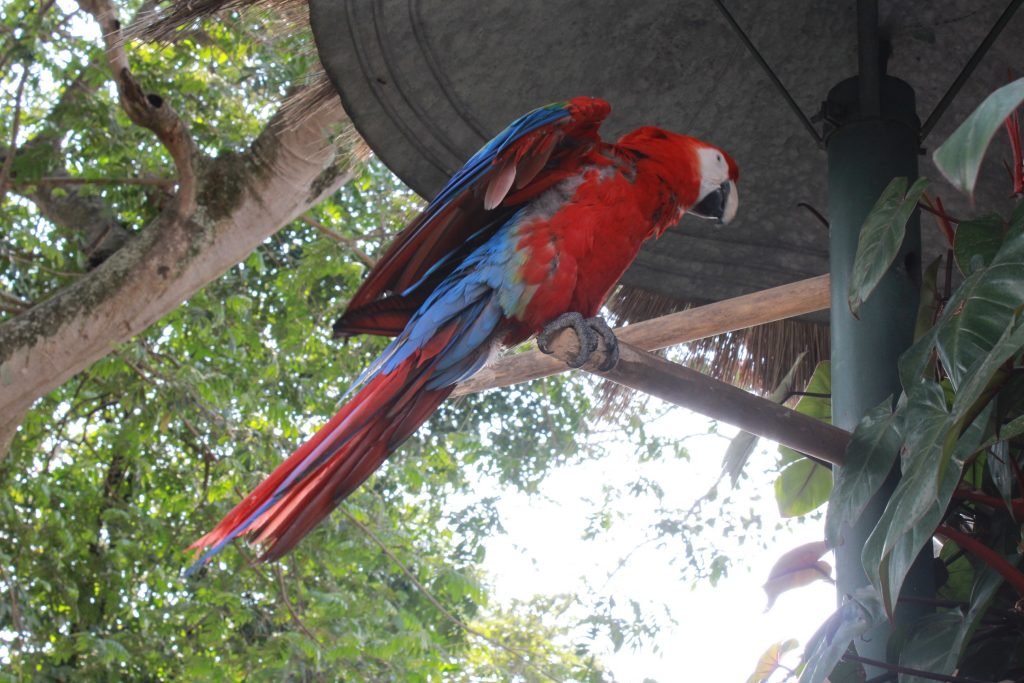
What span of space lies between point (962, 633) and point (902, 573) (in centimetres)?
11

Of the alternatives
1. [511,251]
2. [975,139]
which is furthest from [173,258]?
[975,139]

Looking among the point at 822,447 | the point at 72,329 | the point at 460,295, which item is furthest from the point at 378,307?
the point at 72,329

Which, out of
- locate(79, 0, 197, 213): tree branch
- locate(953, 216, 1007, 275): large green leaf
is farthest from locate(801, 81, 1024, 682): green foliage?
locate(79, 0, 197, 213): tree branch

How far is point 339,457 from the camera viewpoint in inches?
46.4

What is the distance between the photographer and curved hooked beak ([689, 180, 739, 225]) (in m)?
1.53

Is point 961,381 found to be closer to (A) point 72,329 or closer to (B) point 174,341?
(A) point 72,329

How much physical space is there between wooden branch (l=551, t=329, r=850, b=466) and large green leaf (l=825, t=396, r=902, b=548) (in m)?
0.03

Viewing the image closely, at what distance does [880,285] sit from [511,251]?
1.48 ft

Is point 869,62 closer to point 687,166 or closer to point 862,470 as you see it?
point 687,166

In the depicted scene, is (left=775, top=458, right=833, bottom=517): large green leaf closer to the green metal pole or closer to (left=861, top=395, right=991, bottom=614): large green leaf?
the green metal pole

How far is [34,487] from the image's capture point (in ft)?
11.1

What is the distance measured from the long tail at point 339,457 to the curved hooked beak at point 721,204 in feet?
1.43

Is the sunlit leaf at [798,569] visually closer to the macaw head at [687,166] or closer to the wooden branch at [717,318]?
the wooden branch at [717,318]

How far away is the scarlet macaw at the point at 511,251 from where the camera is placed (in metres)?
1.30
